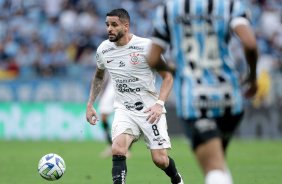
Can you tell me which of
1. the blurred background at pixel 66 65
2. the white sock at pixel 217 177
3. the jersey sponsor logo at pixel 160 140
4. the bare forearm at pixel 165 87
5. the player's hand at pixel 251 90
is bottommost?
the white sock at pixel 217 177

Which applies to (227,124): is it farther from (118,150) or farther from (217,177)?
(118,150)

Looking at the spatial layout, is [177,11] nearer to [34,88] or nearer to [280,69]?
[34,88]

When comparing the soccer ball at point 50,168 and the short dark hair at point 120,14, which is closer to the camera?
the short dark hair at point 120,14

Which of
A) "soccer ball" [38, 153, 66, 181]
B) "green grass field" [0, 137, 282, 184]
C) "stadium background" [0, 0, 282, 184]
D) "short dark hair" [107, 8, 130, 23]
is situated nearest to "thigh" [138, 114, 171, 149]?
"short dark hair" [107, 8, 130, 23]

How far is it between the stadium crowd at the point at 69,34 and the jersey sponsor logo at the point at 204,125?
574 inches

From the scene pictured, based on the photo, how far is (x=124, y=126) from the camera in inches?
288

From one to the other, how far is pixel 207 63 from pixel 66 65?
1583 cm

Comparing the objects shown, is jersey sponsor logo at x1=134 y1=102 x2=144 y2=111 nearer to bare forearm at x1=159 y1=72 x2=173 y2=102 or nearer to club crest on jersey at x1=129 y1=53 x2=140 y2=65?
bare forearm at x1=159 y1=72 x2=173 y2=102

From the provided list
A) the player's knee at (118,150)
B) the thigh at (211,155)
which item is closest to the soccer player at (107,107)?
the player's knee at (118,150)

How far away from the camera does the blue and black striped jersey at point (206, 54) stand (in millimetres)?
4637

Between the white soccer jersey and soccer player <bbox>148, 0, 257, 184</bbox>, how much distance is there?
275 centimetres

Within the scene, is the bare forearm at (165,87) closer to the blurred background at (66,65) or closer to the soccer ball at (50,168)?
the soccer ball at (50,168)

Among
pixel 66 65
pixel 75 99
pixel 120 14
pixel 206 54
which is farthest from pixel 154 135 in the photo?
pixel 66 65

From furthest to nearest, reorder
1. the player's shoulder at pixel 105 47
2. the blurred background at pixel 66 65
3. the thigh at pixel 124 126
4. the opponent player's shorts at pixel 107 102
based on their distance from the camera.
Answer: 1. the blurred background at pixel 66 65
2. the opponent player's shorts at pixel 107 102
3. the player's shoulder at pixel 105 47
4. the thigh at pixel 124 126
